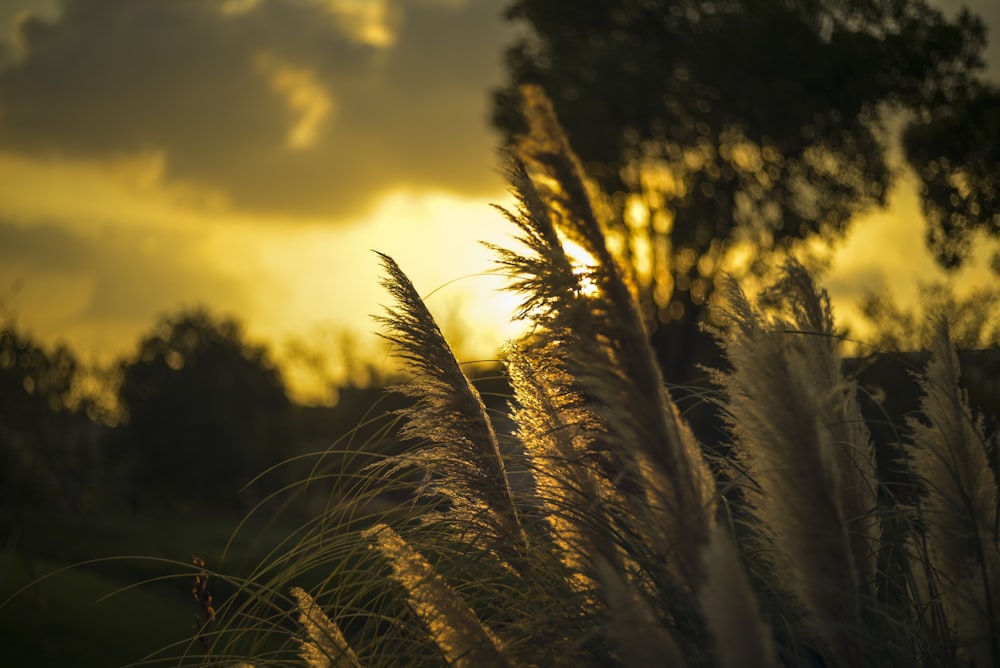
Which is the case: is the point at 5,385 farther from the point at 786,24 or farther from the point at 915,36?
the point at 915,36

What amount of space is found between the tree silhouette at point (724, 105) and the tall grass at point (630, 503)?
16.1 meters

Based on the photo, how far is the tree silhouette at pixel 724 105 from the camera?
66.3 feet

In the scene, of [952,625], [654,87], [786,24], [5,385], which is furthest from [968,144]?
[5,385]

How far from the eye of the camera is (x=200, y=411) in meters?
44.8

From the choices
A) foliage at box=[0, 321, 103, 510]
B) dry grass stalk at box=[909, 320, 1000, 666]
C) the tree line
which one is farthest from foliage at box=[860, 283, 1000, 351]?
the tree line

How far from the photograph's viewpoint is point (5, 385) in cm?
2092

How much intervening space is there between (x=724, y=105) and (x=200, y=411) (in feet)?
103

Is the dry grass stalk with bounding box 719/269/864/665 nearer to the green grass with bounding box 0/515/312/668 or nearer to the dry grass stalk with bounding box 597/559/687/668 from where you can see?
the dry grass stalk with bounding box 597/559/687/668

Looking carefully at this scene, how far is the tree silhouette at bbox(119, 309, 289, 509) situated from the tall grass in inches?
1699

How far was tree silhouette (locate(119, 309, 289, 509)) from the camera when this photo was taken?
44.9 meters

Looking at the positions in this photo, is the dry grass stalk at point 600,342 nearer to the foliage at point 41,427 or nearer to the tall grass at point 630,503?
the tall grass at point 630,503

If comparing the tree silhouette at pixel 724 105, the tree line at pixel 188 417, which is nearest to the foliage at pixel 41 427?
the tree line at pixel 188 417

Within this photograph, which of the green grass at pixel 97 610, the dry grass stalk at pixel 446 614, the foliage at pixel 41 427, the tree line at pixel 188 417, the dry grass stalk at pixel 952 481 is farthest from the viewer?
the tree line at pixel 188 417

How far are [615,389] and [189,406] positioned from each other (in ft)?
151
